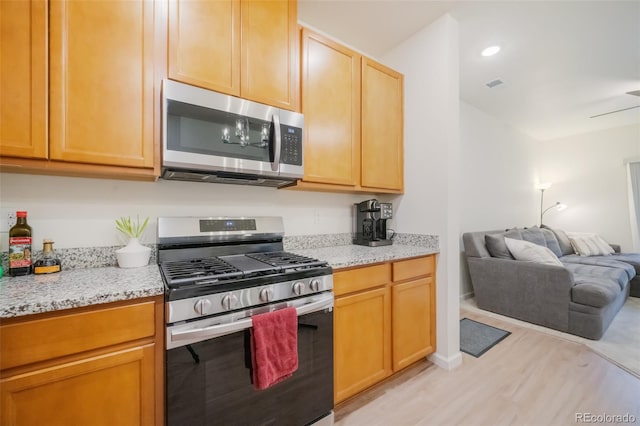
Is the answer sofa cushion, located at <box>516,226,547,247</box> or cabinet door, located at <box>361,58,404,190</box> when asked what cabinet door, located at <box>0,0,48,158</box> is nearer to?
cabinet door, located at <box>361,58,404,190</box>

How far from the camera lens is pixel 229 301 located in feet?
3.67

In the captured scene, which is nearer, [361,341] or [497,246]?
[361,341]

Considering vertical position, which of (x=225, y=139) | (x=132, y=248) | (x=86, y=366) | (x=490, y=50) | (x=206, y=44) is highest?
(x=490, y=50)

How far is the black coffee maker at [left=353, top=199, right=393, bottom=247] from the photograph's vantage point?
7.22 feet

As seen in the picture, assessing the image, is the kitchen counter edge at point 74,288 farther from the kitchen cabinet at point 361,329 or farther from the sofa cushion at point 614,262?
the sofa cushion at point 614,262

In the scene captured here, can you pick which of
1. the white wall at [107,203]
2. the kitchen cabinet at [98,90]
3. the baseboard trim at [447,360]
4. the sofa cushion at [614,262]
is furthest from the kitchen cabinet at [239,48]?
the sofa cushion at [614,262]

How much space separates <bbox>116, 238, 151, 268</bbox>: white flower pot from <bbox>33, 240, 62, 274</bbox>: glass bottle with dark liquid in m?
0.23

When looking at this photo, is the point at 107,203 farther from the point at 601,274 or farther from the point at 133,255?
the point at 601,274

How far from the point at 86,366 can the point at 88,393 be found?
0.10m

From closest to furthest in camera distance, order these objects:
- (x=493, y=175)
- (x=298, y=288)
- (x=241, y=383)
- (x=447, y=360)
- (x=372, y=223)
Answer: (x=241, y=383) → (x=298, y=288) → (x=447, y=360) → (x=372, y=223) → (x=493, y=175)

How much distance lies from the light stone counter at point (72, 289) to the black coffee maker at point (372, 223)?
1.55m

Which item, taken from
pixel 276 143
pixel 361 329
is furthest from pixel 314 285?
pixel 276 143

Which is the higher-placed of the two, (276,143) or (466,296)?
(276,143)
